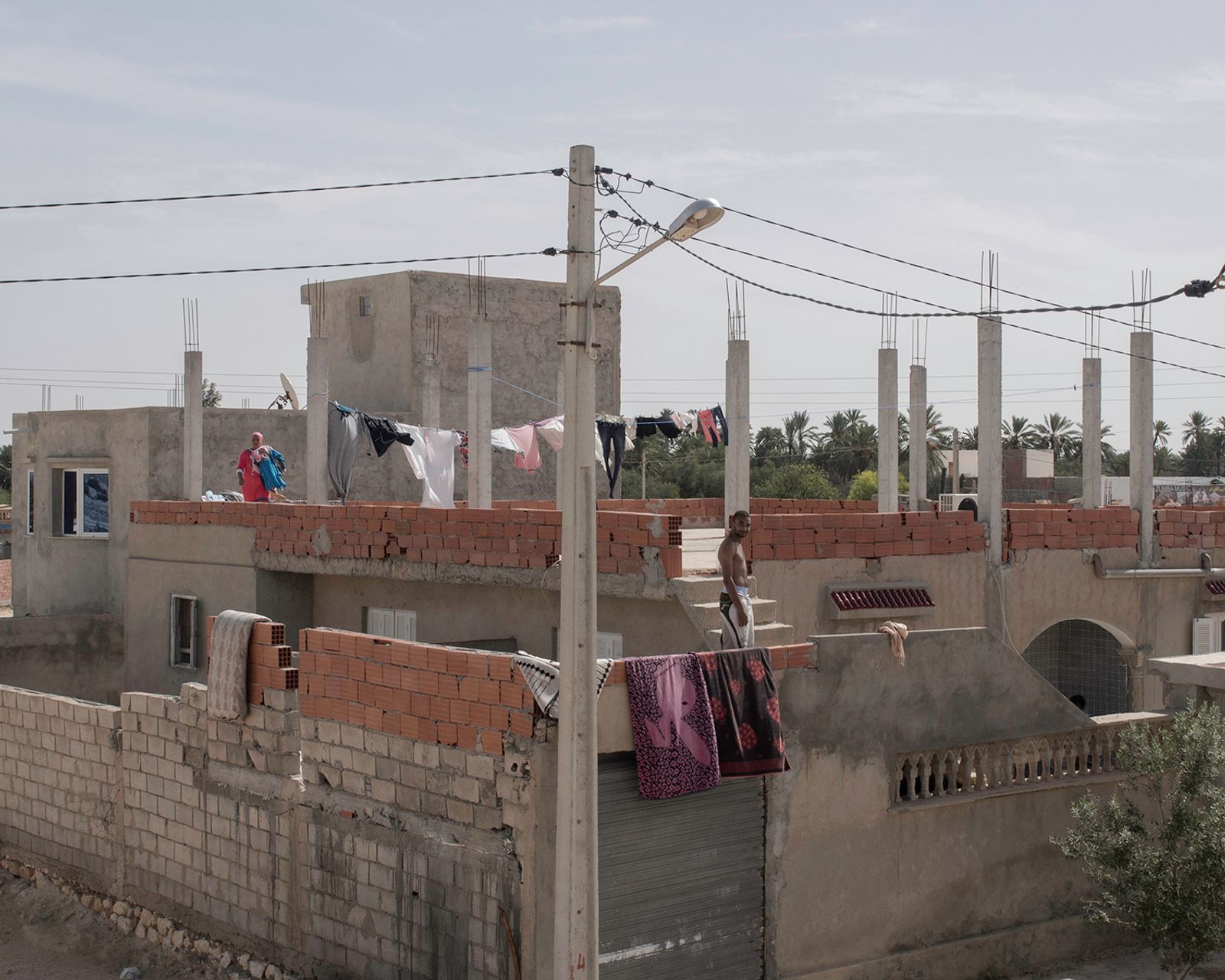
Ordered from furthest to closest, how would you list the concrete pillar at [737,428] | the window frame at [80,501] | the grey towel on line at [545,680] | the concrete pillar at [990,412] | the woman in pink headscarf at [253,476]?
the window frame at [80,501] < the woman in pink headscarf at [253,476] < the concrete pillar at [990,412] < the concrete pillar at [737,428] < the grey towel on line at [545,680]

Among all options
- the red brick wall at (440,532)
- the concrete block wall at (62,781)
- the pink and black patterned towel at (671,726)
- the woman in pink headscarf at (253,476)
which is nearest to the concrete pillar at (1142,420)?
the red brick wall at (440,532)

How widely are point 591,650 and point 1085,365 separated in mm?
12502

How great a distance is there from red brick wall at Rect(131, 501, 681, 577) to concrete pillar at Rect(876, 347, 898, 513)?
17.2 feet

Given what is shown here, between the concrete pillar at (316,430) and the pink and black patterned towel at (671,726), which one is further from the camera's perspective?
the concrete pillar at (316,430)

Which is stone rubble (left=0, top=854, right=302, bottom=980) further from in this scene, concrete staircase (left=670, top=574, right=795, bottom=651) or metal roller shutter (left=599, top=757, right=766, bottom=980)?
concrete staircase (left=670, top=574, right=795, bottom=651)

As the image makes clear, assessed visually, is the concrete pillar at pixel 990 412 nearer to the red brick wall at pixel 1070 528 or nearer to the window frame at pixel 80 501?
the red brick wall at pixel 1070 528

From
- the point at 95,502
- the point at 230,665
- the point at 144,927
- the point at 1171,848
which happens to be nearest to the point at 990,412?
the point at 1171,848

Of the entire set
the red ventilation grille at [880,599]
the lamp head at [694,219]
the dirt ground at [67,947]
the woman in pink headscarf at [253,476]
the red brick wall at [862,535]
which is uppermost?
the lamp head at [694,219]

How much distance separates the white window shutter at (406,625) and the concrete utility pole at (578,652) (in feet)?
26.2

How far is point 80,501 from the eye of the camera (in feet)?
73.1

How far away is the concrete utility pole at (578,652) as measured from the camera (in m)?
7.89

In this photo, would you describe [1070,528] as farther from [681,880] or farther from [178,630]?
[178,630]

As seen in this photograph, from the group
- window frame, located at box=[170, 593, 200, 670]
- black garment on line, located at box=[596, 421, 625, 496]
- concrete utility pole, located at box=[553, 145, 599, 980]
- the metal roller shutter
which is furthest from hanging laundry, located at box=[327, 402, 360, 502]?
concrete utility pole, located at box=[553, 145, 599, 980]

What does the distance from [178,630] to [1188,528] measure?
44.3 ft
